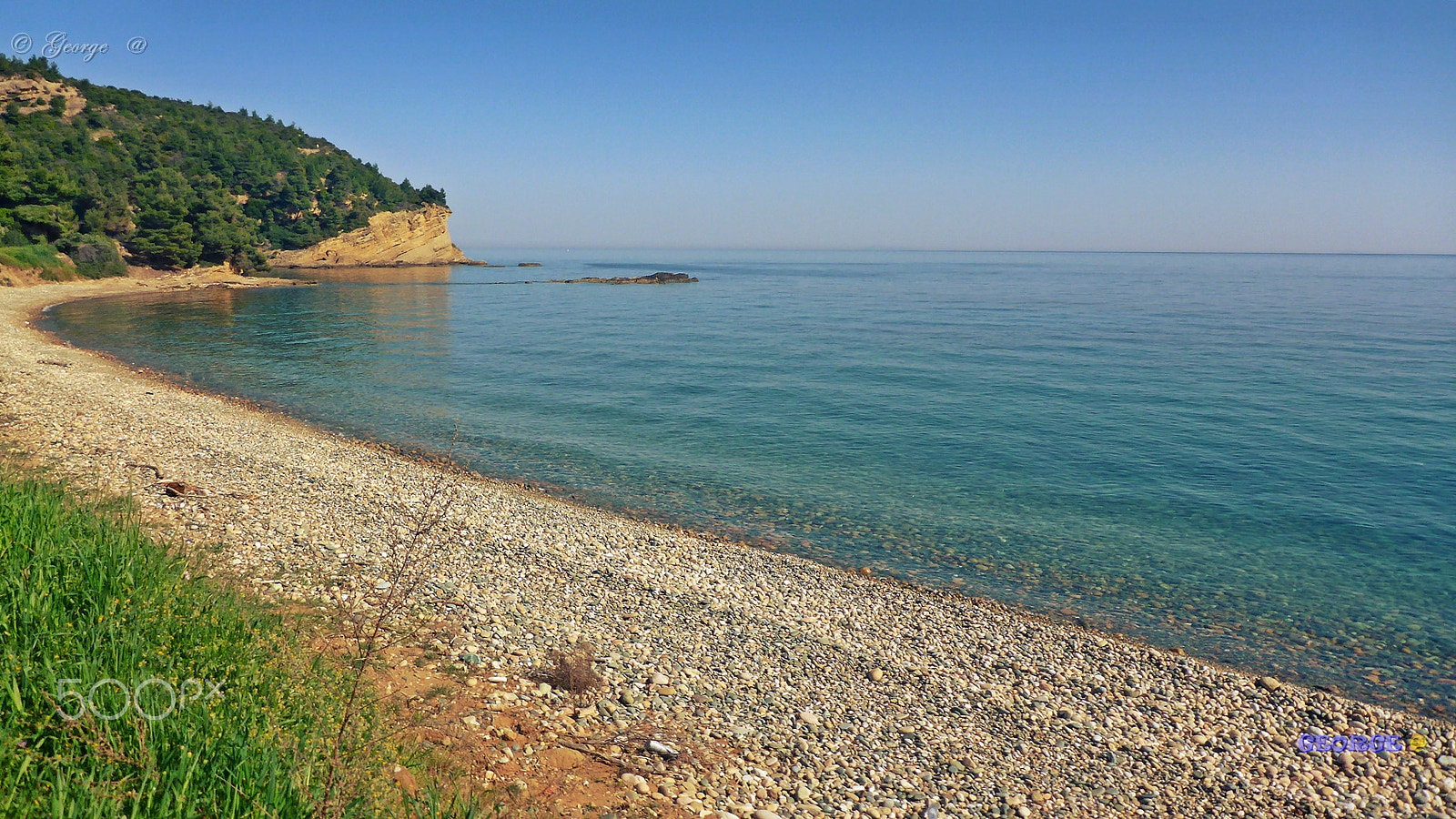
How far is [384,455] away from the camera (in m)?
20.8

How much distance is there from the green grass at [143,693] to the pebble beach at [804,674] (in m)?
2.57

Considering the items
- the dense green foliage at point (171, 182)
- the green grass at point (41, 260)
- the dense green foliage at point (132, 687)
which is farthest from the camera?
the dense green foliage at point (171, 182)

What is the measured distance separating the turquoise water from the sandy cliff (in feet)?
176

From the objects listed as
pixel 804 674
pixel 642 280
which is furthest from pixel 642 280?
pixel 804 674

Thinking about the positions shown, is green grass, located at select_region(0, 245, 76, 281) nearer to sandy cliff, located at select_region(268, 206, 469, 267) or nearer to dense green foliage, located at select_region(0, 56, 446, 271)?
dense green foliage, located at select_region(0, 56, 446, 271)

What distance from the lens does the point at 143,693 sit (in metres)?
5.08

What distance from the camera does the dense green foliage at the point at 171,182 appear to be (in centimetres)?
6581

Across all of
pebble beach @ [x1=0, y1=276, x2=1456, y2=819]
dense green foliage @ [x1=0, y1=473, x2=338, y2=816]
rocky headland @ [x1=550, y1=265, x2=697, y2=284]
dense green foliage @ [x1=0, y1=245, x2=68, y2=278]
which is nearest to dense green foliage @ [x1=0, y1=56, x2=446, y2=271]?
dense green foliage @ [x1=0, y1=245, x2=68, y2=278]

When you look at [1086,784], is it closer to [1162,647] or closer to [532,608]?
[1162,647]

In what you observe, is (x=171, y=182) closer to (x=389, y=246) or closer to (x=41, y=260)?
(x=41, y=260)

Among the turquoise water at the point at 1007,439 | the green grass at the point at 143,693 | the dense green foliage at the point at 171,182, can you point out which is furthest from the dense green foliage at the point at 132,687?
the dense green foliage at the point at 171,182

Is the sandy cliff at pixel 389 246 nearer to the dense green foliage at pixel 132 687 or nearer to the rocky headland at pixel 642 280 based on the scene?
the rocky headland at pixel 642 280

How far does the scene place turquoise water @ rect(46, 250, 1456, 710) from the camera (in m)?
14.2

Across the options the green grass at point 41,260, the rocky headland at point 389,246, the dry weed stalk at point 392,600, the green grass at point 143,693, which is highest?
the rocky headland at point 389,246
